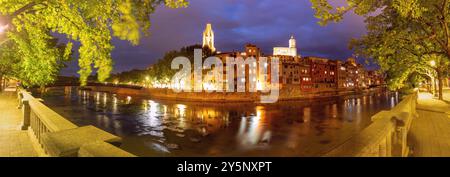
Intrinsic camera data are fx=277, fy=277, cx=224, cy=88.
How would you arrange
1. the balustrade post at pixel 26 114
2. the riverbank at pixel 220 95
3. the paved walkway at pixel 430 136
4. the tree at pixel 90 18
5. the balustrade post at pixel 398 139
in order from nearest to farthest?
the tree at pixel 90 18 < the balustrade post at pixel 398 139 < the paved walkway at pixel 430 136 < the balustrade post at pixel 26 114 < the riverbank at pixel 220 95

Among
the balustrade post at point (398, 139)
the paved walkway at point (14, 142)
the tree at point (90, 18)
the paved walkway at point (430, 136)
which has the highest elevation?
the tree at point (90, 18)

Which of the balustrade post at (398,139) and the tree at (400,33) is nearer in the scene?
the balustrade post at (398,139)

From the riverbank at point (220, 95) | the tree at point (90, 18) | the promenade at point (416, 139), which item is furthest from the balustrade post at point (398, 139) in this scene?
the riverbank at point (220, 95)

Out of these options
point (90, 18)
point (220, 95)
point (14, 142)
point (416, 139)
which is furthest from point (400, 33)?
point (220, 95)

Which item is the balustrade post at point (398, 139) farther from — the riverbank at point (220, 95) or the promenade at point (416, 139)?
the riverbank at point (220, 95)

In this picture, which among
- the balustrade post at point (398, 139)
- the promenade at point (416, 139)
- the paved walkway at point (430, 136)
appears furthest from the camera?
the paved walkway at point (430, 136)

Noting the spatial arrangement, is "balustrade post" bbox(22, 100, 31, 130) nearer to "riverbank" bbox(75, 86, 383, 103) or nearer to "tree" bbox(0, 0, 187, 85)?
"tree" bbox(0, 0, 187, 85)

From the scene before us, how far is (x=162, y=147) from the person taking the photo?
24016 millimetres

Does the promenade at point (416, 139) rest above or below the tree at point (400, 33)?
below

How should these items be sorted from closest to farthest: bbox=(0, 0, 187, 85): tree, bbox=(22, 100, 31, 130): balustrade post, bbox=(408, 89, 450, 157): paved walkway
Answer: bbox=(0, 0, 187, 85): tree → bbox=(408, 89, 450, 157): paved walkway → bbox=(22, 100, 31, 130): balustrade post

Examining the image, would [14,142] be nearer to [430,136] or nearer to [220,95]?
[430,136]

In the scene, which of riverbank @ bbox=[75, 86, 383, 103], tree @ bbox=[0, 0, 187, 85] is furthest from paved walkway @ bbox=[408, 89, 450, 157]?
riverbank @ bbox=[75, 86, 383, 103]
